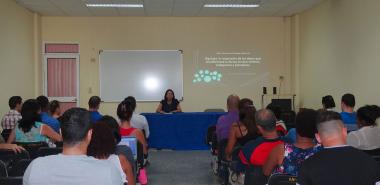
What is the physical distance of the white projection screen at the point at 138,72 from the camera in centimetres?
1097

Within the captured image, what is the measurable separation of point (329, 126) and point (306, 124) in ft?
2.68

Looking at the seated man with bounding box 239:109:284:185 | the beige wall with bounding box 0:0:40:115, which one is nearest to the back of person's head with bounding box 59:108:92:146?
the seated man with bounding box 239:109:284:185

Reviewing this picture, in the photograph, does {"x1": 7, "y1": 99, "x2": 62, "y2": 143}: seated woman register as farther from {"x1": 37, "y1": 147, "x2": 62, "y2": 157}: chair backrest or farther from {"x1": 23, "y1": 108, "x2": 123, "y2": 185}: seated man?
{"x1": 23, "y1": 108, "x2": 123, "y2": 185}: seated man

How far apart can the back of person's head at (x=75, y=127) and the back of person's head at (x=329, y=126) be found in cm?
116

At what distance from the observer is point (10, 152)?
14.4 feet

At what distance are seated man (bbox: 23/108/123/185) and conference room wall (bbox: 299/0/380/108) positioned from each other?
6032 mm

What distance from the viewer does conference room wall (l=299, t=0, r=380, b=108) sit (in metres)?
7.33

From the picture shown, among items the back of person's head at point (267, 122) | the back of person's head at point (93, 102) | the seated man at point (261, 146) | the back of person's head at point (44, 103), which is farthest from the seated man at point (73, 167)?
the back of person's head at point (93, 102)

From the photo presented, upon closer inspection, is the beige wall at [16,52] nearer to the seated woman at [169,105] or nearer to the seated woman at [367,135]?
the seated woman at [169,105]

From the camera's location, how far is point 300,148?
309cm

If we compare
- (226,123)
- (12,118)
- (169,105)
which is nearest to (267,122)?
(226,123)

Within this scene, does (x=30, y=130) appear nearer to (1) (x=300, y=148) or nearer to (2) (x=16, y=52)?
(1) (x=300, y=148)

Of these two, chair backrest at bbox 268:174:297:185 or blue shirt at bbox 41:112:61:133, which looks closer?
chair backrest at bbox 268:174:297:185

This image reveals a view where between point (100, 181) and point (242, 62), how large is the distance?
30.7 ft
